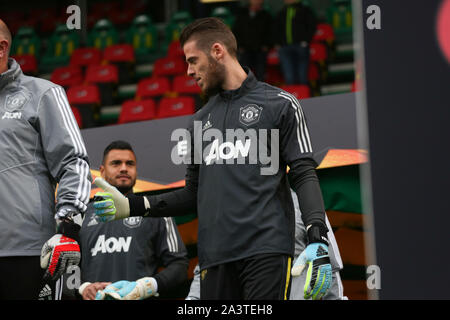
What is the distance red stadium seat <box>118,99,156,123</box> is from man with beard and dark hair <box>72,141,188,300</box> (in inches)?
144

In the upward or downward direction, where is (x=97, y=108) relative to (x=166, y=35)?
downward

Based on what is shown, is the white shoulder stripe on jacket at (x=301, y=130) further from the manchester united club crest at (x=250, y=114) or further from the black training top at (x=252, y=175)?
the manchester united club crest at (x=250, y=114)

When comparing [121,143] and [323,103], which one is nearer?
[121,143]

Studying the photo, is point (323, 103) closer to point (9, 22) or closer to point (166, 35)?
point (166, 35)

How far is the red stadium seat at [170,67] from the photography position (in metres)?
9.67

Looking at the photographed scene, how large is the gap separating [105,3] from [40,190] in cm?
1115

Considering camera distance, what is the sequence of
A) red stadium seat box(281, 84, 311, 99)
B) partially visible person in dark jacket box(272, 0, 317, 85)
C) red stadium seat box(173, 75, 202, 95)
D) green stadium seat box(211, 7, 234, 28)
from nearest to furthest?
red stadium seat box(281, 84, 311, 99), partially visible person in dark jacket box(272, 0, 317, 85), red stadium seat box(173, 75, 202, 95), green stadium seat box(211, 7, 234, 28)

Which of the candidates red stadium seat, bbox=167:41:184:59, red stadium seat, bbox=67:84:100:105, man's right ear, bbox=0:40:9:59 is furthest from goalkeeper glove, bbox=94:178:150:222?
red stadium seat, bbox=167:41:184:59

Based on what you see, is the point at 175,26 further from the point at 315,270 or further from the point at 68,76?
the point at 315,270

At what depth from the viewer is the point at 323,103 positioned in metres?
5.36

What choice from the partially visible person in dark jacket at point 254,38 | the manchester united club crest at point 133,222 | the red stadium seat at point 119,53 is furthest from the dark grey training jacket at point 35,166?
the red stadium seat at point 119,53

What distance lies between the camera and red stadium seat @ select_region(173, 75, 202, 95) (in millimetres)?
8777

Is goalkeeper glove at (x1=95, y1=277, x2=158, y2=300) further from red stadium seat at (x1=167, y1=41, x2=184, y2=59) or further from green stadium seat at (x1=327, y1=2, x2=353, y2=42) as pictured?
green stadium seat at (x1=327, y1=2, x2=353, y2=42)
